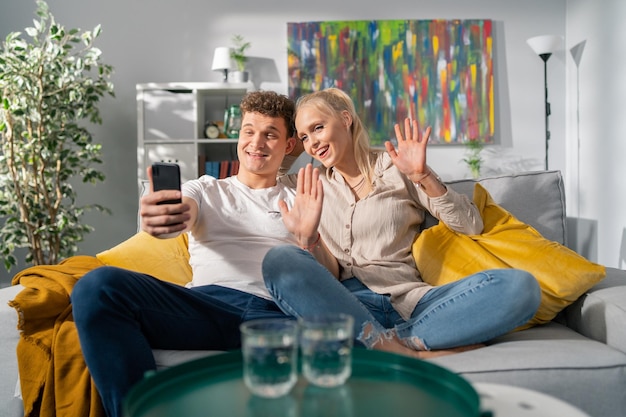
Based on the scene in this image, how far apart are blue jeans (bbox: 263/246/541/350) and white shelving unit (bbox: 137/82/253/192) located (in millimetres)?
2719

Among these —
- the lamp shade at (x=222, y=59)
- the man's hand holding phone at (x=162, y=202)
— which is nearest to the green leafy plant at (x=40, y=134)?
the lamp shade at (x=222, y=59)

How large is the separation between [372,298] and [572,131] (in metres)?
3.37

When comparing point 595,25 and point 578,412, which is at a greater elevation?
point 595,25

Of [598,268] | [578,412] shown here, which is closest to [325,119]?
[598,268]

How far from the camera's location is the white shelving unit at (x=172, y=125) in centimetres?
408

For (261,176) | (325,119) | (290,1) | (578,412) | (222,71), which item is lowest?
(578,412)

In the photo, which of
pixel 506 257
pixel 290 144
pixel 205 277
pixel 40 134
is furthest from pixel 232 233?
pixel 40 134

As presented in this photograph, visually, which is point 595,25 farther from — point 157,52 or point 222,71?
point 157,52

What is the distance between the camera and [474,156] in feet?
14.5

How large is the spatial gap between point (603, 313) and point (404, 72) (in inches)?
128

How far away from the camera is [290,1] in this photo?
Answer: 4480mm

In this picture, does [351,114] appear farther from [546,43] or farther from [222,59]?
[546,43]

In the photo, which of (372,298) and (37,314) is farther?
(372,298)

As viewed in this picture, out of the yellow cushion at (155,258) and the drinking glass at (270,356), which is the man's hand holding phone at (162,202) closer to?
the yellow cushion at (155,258)
